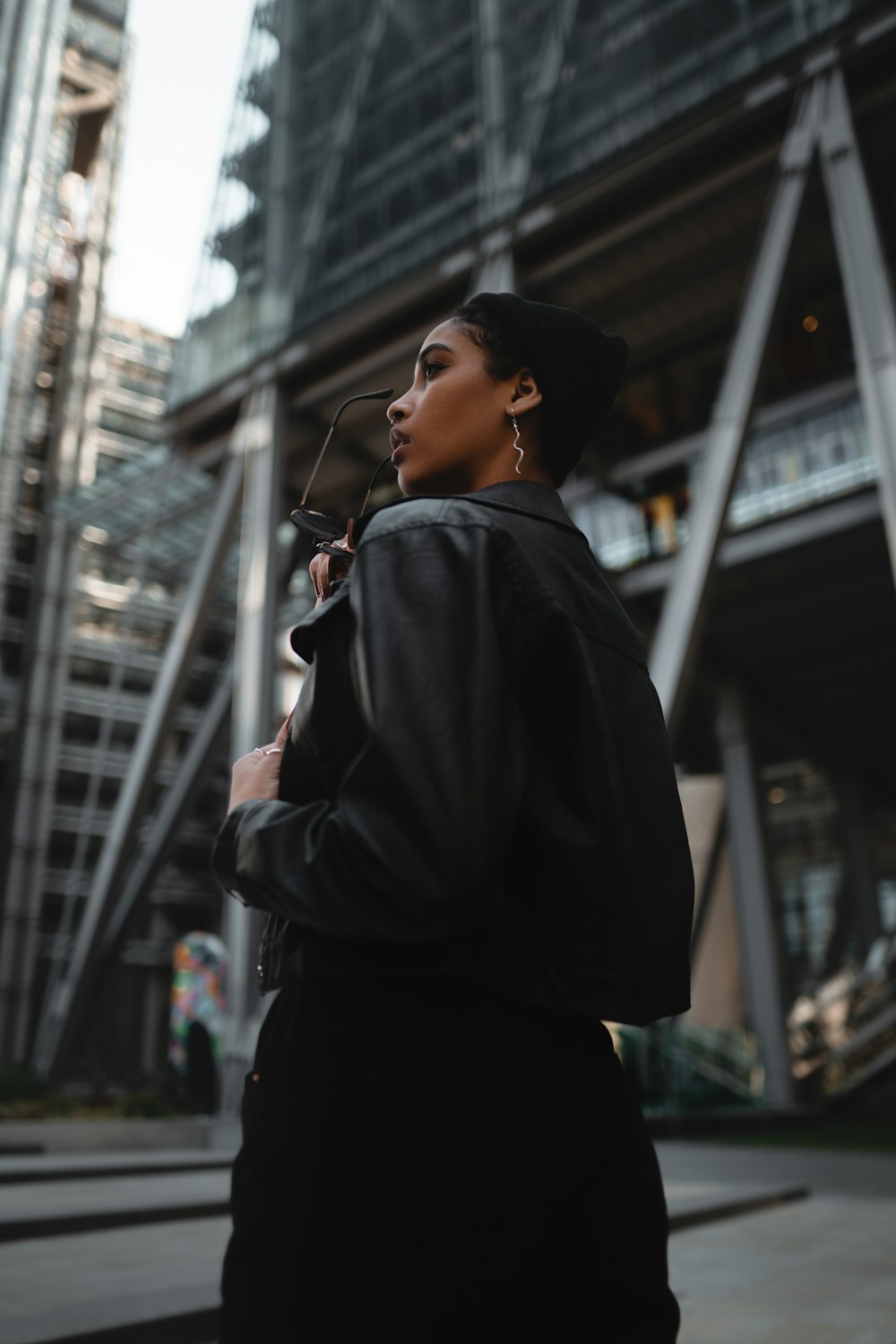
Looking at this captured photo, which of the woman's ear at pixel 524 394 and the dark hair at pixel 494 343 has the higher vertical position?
the dark hair at pixel 494 343

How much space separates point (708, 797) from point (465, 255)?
2387 cm

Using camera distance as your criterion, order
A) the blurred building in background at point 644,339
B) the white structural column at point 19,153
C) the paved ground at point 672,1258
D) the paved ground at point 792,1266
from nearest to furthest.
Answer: the paved ground at point 672,1258 → the paved ground at point 792,1266 → the blurred building in background at point 644,339 → the white structural column at point 19,153

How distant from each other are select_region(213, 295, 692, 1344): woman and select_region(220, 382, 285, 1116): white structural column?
15.9 meters

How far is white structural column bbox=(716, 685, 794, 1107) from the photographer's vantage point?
21.2 metres

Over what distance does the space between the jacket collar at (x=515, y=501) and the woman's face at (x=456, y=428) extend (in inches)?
1.8

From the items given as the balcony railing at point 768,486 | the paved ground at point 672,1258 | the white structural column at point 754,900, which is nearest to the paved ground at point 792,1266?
the paved ground at point 672,1258

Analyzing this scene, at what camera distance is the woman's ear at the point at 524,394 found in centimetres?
146

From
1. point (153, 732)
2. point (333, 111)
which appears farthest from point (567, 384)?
point (333, 111)

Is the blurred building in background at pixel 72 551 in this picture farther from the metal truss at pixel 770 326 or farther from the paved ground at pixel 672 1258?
the paved ground at pixel 672 1258

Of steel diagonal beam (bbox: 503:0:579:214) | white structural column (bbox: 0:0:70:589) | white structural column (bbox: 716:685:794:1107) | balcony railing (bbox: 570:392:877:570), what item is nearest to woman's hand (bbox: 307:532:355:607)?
balcony railing (bbox: 570:392:877:570)

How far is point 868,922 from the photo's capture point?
2850 centimetres

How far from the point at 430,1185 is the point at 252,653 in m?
18.8

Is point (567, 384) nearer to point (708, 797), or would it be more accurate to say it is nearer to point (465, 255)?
point (465, 255)

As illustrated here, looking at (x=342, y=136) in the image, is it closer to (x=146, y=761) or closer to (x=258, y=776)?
(x=146, y=761)
